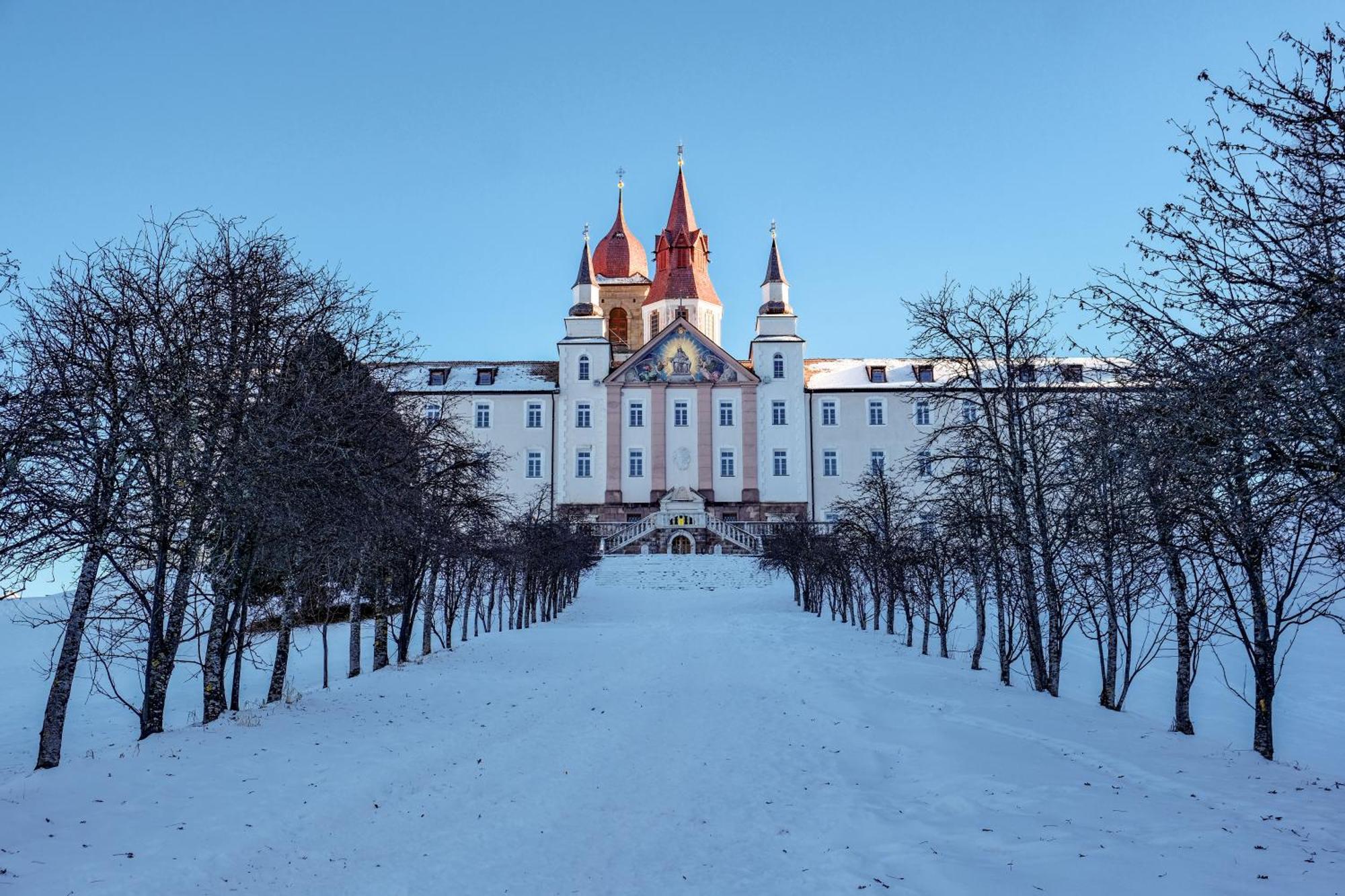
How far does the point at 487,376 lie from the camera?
2101 inches

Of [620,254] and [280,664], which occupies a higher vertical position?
[620,254]

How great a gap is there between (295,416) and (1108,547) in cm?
975

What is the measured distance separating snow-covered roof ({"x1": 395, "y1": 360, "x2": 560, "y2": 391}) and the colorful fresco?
17.7 ft

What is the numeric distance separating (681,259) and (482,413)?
16.6 meters

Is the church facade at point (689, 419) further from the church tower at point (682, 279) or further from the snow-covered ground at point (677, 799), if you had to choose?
the snow-covered ground at point (677, 799)

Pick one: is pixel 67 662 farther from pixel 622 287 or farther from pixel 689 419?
pixel 622 287

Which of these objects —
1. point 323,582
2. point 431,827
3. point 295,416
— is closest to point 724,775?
point 431,827

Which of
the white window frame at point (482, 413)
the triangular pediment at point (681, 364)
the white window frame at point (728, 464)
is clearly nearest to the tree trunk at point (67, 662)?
the white window frame at point (728, 464)

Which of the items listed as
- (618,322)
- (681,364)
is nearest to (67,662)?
(681,364)

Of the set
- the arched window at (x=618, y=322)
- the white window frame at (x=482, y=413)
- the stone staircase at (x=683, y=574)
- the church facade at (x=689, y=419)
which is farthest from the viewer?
the arched window at (x=618, y=322)

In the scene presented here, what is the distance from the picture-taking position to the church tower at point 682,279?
56656 millimetres

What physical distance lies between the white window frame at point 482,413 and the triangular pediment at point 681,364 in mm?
6851

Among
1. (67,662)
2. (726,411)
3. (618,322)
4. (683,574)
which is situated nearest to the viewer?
(67,662)

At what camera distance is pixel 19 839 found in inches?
245
